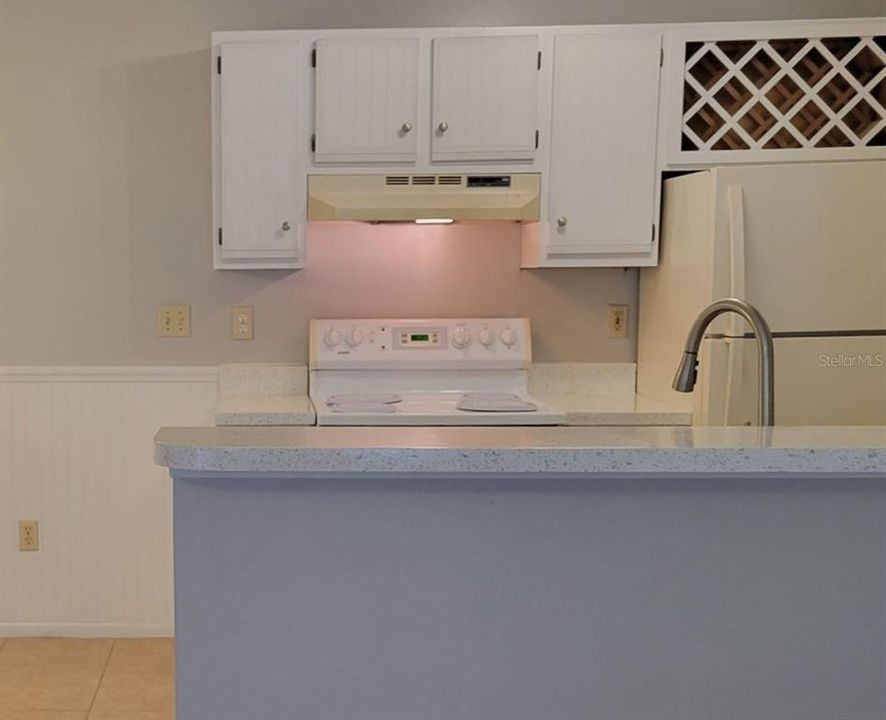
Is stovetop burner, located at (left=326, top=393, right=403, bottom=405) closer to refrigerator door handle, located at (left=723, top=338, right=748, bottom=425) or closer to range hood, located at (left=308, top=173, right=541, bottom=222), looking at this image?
range hood, located at (left=308, top=173, right=541, bottom=222)

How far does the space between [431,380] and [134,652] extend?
4.77ft

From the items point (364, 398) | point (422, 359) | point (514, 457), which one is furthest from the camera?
point (422, 359)

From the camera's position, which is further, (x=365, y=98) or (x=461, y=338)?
(x=461, y=338)

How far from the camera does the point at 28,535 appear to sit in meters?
3.03

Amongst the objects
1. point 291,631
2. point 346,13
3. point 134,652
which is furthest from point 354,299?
point 291,631

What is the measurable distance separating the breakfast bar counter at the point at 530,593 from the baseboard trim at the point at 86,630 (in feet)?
7.24

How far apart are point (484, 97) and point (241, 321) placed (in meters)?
1.19

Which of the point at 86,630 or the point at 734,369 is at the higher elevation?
→ the point at 734,369

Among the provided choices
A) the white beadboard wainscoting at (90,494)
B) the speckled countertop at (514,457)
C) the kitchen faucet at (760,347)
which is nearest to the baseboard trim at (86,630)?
the white beadboard wainscoting at (90,494)

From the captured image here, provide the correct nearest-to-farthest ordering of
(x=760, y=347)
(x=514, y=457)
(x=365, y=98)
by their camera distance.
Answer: (x=514, y=457), (x=760, y=347), (x=365, y=98)

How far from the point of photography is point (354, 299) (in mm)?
3055

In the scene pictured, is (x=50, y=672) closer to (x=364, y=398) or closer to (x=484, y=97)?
(x=364, y=398)

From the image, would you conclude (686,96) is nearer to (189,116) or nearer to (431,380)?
(431,380)

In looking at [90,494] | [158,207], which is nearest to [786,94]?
[158,207]
